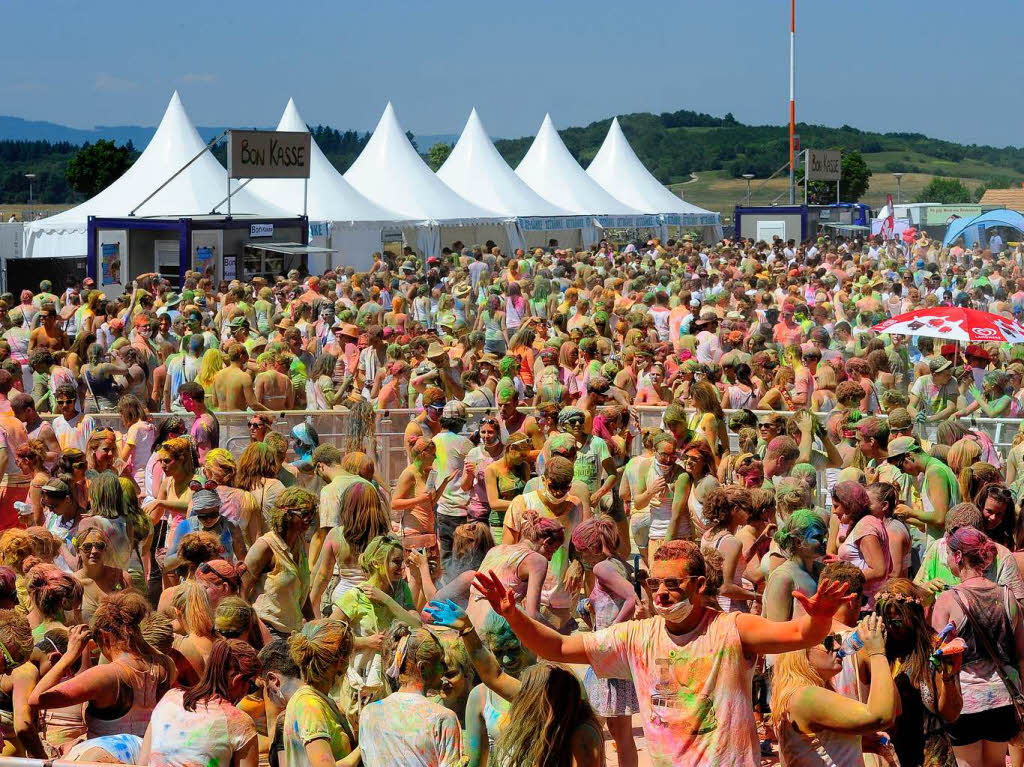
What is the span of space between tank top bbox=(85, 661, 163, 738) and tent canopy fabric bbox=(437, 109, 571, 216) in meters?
31.5

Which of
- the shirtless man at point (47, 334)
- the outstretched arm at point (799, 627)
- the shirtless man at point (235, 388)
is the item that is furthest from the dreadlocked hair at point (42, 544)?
the shirtless man at point (47, 334)

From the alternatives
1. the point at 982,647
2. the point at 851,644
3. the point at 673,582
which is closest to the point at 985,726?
the point at 982,647

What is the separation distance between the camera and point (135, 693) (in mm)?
5086

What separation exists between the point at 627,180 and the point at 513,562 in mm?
39923

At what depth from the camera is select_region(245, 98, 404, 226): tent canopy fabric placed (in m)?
29.4

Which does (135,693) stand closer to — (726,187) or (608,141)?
(608,141)

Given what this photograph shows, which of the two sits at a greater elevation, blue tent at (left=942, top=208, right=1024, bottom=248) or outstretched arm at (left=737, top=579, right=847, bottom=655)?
blue tent at (left=942, top=208, right=1024, bottom=248)

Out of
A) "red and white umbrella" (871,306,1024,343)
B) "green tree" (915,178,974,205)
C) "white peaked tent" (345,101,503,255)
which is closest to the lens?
"red and white umbrella" (871,306,1024,343)

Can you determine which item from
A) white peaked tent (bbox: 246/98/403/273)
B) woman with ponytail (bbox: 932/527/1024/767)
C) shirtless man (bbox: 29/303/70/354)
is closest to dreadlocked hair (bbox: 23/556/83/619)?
woman with ponytail (bbox: 932/527/1024/767)

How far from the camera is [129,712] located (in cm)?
509

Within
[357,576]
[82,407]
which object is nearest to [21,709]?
[357,576]

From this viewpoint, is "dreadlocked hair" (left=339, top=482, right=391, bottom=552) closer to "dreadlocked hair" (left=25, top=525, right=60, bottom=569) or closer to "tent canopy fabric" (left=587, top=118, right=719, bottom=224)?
"dreadlocked hair" (left=25, top=525, right=60, bottom=569)

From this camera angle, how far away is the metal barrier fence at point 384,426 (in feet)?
33.5

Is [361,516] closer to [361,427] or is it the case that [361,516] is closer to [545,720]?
[361,427]
